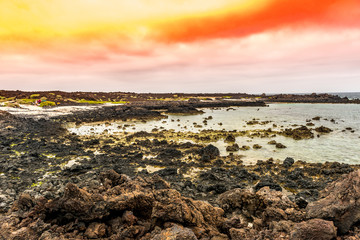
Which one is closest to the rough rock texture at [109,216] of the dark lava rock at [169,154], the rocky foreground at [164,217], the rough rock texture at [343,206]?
the rocky foreground at [164,217]

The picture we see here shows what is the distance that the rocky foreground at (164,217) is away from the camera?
4.34 meters

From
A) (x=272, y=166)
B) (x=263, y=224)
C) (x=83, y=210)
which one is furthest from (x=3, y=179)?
(x=272, y=166)

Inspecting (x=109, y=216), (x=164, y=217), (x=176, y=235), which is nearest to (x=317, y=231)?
(x=176, y=235)

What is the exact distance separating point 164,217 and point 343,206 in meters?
4.17

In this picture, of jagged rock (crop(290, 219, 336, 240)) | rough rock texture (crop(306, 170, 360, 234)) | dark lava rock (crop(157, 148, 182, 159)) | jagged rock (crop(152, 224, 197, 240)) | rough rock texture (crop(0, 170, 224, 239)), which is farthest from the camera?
dark lava rock (crop(157, 148, 182, 159))

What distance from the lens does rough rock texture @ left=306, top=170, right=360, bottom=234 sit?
14.2ft

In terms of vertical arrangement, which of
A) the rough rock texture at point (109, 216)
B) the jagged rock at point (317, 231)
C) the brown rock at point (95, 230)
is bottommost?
the brown rock at point (95, 230)

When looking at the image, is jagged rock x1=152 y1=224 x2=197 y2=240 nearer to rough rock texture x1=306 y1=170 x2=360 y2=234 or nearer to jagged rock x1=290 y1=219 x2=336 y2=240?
jagged rock x1=290 y1=219 x2=336 y2=240

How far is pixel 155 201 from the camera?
5.50 m

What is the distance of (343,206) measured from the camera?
14.4ft

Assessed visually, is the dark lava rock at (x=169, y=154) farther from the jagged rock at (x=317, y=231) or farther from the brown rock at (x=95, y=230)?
A: the jagged rock at (x=317, y=231)

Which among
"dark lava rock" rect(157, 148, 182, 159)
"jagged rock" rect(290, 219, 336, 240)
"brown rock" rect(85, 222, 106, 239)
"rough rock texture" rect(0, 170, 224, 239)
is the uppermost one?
"jagged rock" rect(290, 219, 336, 240)

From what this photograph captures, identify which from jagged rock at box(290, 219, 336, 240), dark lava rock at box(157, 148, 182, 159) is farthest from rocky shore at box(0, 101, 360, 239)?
dark lava rock at box(157, 148, 182, 159)

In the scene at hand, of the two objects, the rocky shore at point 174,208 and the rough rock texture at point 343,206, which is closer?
the rough rock texture at point 343,206
